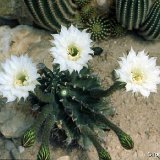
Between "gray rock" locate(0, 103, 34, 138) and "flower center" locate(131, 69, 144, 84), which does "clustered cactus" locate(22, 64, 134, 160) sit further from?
"flower center" locate(131, 69, 144, 84)

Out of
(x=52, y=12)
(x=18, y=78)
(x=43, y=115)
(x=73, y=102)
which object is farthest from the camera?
(x=52, y=12)

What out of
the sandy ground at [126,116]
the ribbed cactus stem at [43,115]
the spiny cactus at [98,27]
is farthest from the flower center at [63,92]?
the spiny cactus at [98,27]

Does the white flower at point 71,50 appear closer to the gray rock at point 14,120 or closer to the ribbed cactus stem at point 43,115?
the ribbed cactus stem at point 43,115

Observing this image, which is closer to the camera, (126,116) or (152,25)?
(126,116)

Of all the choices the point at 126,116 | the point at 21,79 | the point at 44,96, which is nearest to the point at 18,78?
the point at 21,79

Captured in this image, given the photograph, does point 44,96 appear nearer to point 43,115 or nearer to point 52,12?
point 43,115

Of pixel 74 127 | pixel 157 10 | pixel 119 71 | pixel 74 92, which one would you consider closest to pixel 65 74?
pixel 74 92

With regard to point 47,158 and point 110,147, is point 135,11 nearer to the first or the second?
point 110,147
